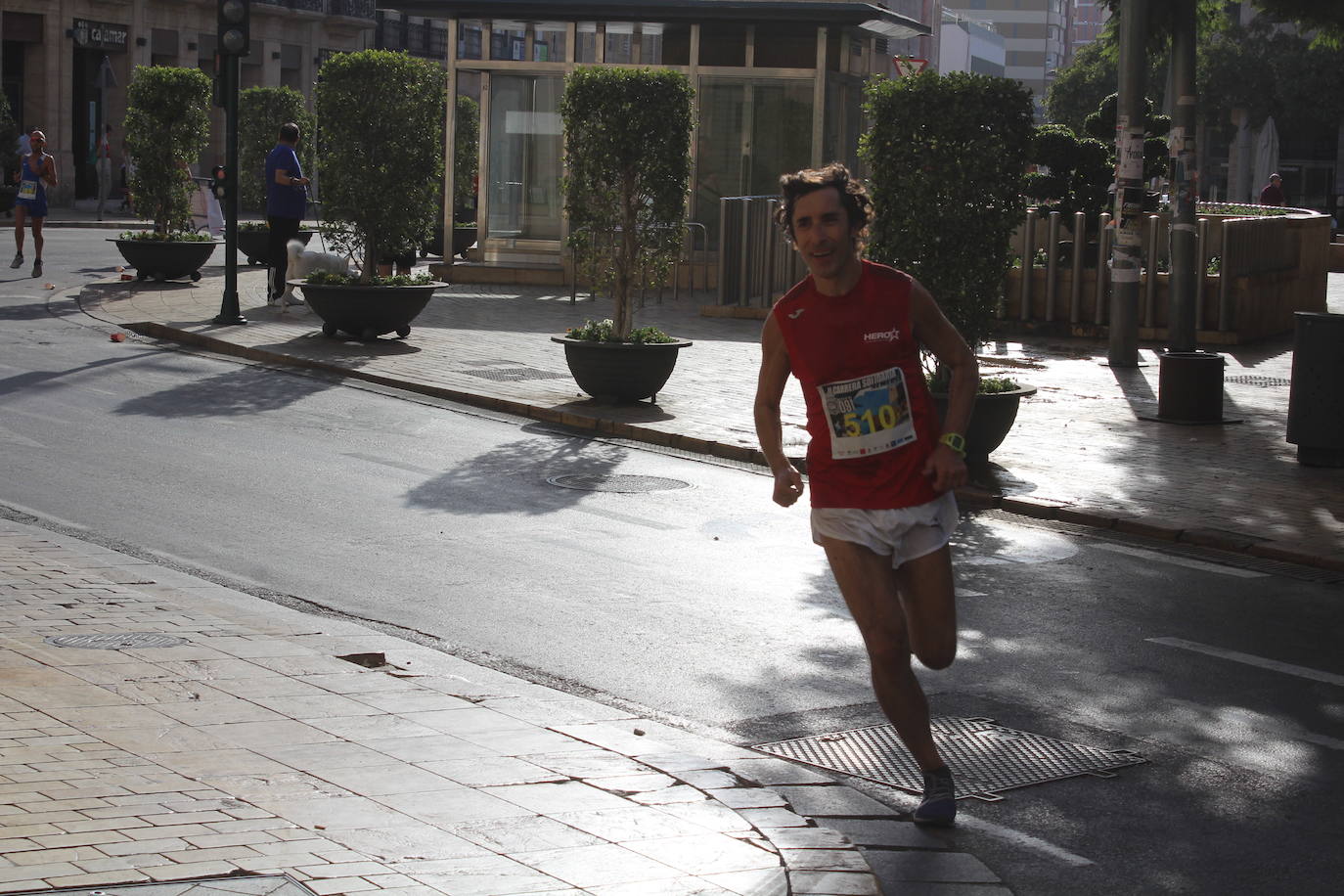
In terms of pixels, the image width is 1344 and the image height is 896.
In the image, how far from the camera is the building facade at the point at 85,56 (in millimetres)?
49406

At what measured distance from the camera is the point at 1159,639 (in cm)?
750

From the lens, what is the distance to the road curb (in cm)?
952

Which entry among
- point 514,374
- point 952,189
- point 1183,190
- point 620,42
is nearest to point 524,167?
point 620,42

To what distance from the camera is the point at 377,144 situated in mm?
17703

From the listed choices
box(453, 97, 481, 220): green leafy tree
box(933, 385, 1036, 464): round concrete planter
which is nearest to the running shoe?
box(933, 385, 1036, 464): round concrete planter

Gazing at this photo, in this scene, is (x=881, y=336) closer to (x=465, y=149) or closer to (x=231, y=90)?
(x=231, y=90)

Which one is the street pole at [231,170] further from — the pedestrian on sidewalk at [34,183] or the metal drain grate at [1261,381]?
the metal drain grate at [1261,381]

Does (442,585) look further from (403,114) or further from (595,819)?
(403,114)

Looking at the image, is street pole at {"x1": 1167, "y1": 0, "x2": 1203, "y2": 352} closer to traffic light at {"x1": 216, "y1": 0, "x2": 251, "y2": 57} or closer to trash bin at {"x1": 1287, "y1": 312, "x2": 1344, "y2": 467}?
trash bin at {"x1": 1287, "y1": 312, "x2": 1344, "y2": 467}

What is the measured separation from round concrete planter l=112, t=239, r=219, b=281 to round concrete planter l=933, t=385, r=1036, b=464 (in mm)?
13892

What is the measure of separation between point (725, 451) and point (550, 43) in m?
16.4

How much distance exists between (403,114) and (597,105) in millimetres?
3344

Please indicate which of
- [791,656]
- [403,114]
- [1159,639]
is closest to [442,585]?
[791,656]

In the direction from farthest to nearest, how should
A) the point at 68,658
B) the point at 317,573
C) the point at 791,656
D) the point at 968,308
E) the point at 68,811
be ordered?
the point at 968,308 < the point at 317,573 < the point at 791,656 < the point at 68,658 < the point at 68,811
